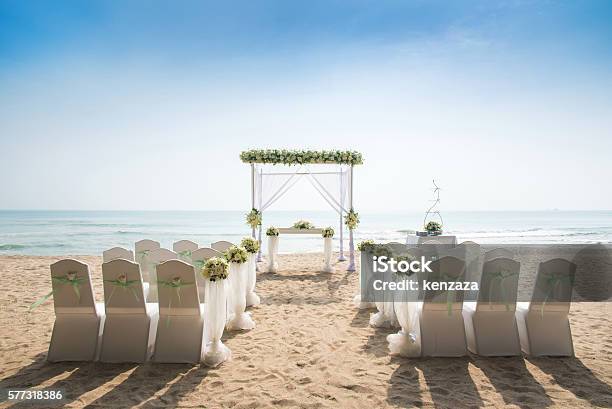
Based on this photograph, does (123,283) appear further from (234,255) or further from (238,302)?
(238,302)

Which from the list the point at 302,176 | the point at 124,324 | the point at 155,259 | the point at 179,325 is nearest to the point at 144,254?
the point at 155,259

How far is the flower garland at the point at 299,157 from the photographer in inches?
381

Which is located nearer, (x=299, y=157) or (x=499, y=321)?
(x=499, y=321)

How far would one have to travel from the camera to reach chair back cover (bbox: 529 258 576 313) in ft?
12.2

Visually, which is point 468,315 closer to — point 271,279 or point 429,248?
point 429,248

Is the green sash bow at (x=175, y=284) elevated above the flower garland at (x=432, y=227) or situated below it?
below

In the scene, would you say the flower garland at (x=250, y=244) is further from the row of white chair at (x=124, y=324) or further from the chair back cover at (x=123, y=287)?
the chair back cover at (x=123, y=287)

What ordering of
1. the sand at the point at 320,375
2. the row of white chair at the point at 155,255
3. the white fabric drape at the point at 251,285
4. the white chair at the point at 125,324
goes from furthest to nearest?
the white fabric drape at the point at 251,285 → the row of white chair at the point at 155,255 → the white chair at the point at 125,324 → the sand at the point at 320,375

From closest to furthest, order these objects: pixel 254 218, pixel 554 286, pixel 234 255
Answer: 1. pixel 554 286
2. pixel 234 255
3. pixel 254 218

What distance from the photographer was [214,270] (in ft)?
12.4

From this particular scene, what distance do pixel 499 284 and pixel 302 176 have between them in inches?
271

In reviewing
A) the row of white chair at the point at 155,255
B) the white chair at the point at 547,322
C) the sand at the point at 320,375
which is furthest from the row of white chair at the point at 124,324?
the white chair at the point at 547,322

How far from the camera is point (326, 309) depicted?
594 centimetres

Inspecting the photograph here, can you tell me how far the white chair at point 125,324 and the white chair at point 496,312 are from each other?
139 inches
